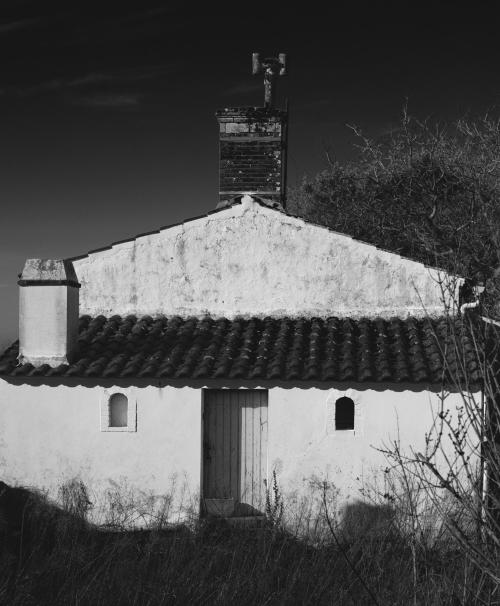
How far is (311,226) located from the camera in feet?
41.8

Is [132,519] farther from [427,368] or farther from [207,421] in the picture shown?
[427,368]

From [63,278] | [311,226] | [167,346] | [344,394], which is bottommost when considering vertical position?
[344,394]

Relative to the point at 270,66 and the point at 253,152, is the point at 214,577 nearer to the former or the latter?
the point at 253,152

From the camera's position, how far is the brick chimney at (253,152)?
47.4ft

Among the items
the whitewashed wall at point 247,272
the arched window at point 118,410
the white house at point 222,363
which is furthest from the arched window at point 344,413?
the arched window at point 118,410

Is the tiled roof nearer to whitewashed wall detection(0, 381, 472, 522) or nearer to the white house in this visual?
the white house

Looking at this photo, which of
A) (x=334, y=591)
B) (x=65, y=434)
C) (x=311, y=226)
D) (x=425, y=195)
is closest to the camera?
(x=334, y=591)

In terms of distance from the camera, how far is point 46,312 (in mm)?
11758

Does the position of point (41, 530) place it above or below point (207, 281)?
below

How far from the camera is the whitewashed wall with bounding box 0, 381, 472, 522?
35.7ft

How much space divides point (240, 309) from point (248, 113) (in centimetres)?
476

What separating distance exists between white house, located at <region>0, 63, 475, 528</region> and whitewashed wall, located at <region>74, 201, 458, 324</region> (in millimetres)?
27

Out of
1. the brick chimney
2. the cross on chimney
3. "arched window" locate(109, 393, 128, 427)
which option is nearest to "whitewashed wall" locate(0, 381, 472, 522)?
"arched window" locate(109, 393, 128, 427)

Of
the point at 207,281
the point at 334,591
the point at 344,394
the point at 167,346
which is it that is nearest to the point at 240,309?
the point at 207,281
